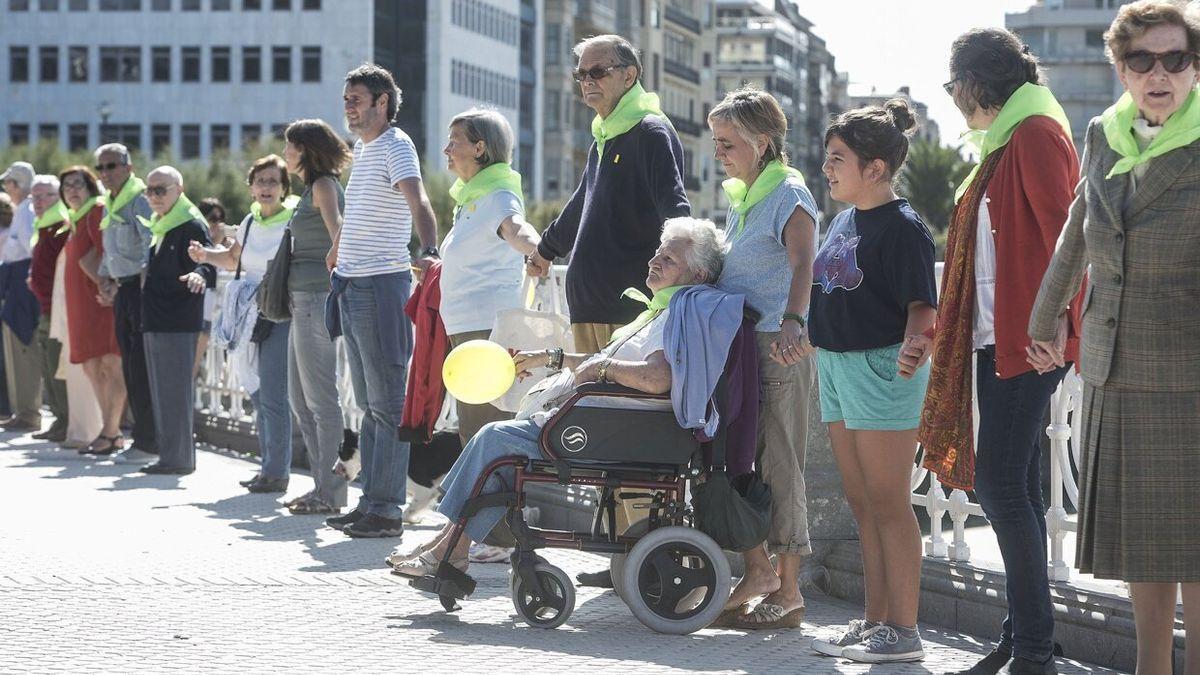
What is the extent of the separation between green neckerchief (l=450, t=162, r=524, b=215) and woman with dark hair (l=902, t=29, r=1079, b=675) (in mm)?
3202

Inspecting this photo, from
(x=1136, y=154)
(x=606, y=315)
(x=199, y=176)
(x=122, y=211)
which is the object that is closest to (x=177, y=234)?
(x=122, y=211)

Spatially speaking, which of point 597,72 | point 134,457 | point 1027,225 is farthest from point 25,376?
point 1027,225

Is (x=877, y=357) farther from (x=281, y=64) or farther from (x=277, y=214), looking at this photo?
(x=281, y=64)

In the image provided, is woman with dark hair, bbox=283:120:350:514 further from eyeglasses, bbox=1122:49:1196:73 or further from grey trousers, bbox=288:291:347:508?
eyeglasses, bbox=1122:49:1196:73

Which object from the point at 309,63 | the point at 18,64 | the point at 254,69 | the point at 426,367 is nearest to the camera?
the point at 426,367

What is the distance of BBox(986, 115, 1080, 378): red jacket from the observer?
6418 mm

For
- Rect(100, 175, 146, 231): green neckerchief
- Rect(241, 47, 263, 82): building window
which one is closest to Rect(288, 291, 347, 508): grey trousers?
Rect(100, 175, 146, 231): green neckerchief

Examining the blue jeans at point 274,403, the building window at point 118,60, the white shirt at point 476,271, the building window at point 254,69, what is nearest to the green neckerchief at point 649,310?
the white shirt at point 476,271

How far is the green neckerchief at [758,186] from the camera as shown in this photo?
784 centimetres

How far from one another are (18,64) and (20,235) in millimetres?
83893

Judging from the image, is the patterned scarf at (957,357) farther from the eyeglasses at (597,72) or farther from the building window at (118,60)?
the building window at (118,60)

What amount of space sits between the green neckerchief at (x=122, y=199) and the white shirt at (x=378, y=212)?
4.28m

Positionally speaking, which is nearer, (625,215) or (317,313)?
(625,215)

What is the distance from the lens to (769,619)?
7863 millimetres
